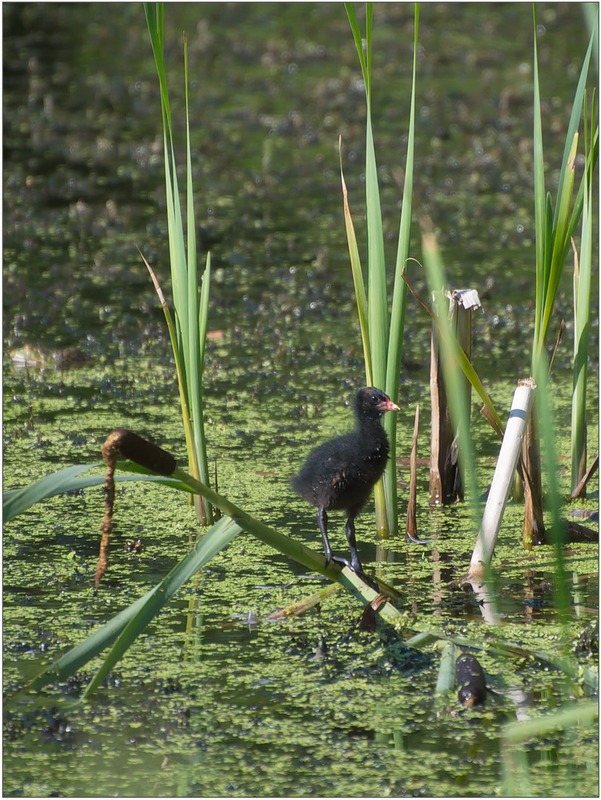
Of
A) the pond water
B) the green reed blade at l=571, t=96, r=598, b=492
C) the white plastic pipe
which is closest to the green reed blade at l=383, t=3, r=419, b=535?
the pond water

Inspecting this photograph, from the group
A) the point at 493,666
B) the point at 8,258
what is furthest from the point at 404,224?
the point at 8,258

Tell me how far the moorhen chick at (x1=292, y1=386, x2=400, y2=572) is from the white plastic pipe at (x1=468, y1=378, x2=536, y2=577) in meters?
0.36

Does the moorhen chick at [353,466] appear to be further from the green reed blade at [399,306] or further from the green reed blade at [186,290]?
the green reed blade at [186,290]

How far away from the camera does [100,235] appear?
8.49 metres

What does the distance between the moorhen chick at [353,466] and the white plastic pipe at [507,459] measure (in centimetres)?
36

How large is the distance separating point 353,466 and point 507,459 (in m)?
0.50

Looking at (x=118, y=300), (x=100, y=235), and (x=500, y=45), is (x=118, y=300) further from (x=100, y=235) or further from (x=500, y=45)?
(x=500, y=45)

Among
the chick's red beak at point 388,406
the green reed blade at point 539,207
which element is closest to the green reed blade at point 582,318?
the green reed blade at point 539,207

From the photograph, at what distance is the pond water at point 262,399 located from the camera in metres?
3.12

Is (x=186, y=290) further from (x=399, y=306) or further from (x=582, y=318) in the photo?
(x=582, y=318)

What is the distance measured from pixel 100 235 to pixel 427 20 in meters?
7.76

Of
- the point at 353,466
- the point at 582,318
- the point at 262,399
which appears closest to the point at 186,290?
the point at 353,466

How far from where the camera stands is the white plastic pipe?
392 cm

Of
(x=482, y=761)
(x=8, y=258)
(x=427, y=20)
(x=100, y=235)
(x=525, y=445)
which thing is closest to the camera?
(x=482, y=761)
